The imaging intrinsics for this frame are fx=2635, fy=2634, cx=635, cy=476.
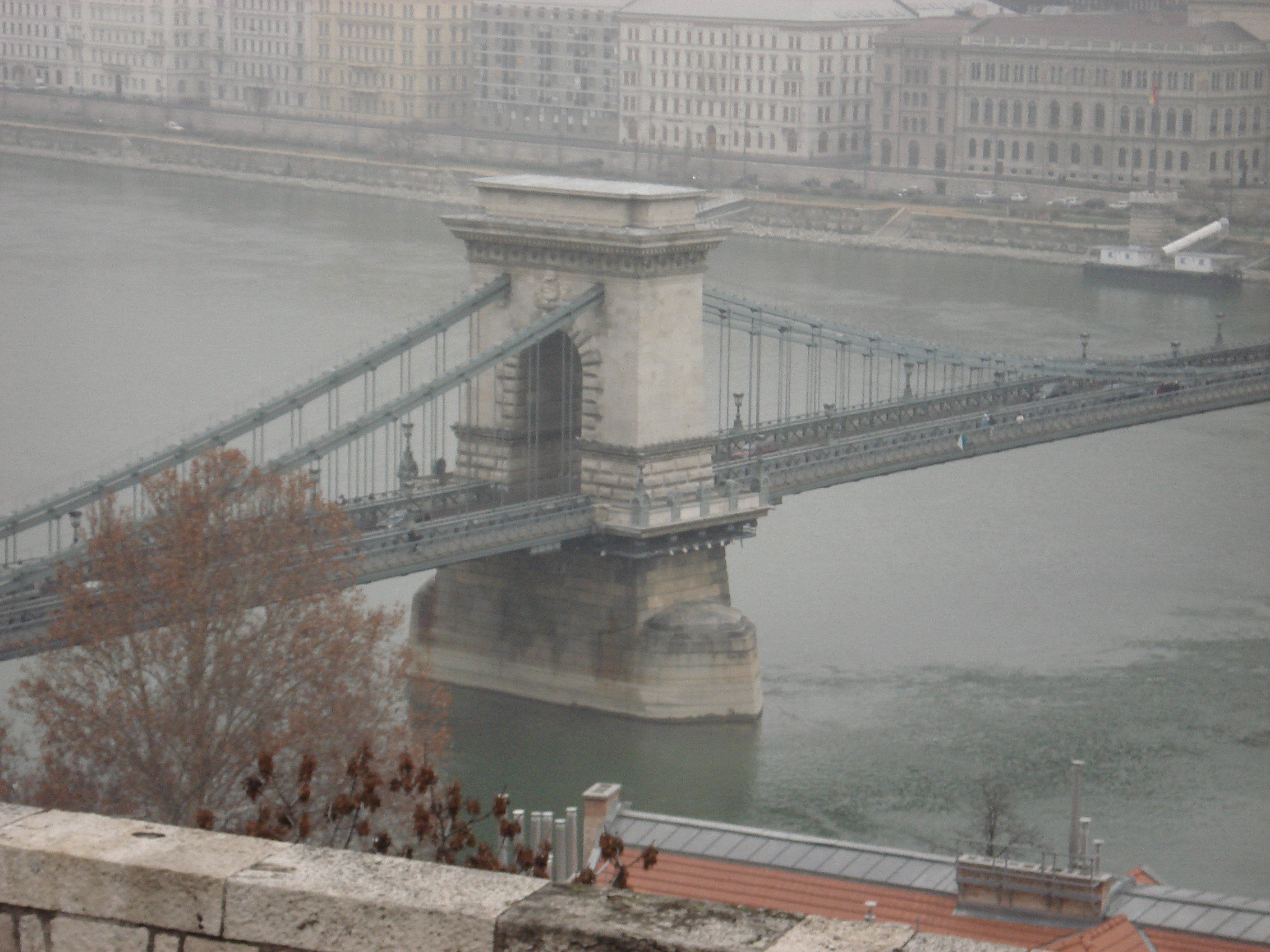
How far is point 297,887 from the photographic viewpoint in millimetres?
6145

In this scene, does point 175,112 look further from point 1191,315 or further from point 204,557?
point 204,557

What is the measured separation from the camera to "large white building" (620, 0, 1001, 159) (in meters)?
114

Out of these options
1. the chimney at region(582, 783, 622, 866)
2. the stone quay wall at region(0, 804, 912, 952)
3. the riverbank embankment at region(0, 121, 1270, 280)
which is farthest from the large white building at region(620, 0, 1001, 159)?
the stone quay wall at region(0, 804, 912, 952)

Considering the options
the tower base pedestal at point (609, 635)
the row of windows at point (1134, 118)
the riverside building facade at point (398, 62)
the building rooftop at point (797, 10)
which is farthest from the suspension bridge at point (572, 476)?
A: the riverside building facade at point (398, 62)

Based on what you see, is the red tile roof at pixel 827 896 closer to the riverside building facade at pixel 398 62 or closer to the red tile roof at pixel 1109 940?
the red tile roof at pixel 1109 940

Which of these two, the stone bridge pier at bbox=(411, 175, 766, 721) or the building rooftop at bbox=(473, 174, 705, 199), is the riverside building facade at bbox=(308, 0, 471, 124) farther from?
the stone bridge pier at bbox=(411, 175, 766, 721)

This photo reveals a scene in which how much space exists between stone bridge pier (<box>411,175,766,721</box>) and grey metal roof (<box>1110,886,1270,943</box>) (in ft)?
44.5

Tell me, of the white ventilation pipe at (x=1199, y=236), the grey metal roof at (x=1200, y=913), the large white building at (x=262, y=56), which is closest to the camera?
the grey metal roof at (x=1200, y=913)

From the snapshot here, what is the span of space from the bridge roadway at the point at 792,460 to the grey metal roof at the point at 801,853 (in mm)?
7787

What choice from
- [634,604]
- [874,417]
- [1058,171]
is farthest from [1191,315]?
[634,604]

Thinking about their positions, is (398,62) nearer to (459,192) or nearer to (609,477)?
(459,192)

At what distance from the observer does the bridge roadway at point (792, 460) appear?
30609 mm

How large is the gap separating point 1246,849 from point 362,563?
33.7ft

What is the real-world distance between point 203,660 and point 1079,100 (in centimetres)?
8767
